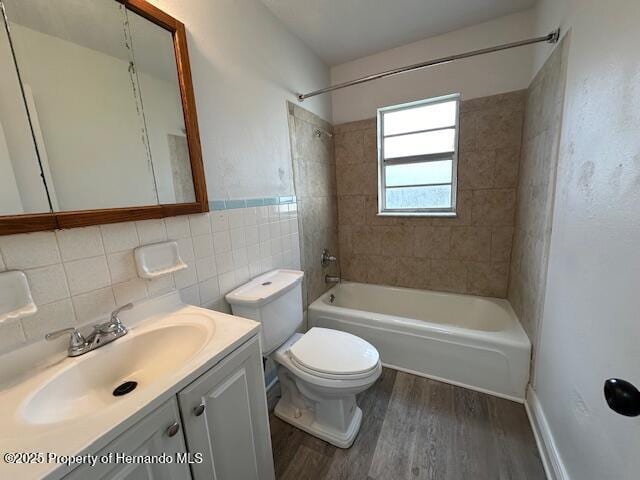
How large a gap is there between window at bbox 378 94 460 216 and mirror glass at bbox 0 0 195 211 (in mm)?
1760

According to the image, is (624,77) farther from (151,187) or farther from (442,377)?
(442,377)

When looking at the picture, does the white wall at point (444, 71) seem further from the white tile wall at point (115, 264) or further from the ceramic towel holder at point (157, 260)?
the ceramic towel holder at point (157, 260)

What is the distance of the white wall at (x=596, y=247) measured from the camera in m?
0.71

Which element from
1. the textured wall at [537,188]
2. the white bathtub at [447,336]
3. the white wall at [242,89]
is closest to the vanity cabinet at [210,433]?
the white wall at [242,89]

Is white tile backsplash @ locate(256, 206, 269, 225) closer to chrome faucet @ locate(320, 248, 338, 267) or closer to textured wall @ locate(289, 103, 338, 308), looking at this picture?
textured wall @ locate(289, 103, 338, 308)

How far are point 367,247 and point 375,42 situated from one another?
1.69m

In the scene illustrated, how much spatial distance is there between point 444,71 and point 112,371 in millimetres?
2655

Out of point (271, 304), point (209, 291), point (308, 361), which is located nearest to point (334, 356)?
point (308, 361)

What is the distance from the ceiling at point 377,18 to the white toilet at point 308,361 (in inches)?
64.5

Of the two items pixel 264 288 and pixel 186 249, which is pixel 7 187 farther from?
pixel 264 288

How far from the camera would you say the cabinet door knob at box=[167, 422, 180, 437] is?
0.65 metres

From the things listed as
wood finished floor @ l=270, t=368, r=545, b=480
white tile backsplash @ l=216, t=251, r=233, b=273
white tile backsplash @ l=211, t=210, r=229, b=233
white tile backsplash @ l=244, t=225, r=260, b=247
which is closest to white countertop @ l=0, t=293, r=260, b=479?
white tile backsplash @ l=216, t=251, r=233, b=273

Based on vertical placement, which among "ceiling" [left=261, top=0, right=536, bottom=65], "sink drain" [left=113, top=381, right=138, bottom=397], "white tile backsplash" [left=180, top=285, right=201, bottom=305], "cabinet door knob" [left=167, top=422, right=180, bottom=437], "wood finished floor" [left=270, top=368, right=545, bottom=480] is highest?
"ceiling" [left=261, top=0, right=536, bottom=65]

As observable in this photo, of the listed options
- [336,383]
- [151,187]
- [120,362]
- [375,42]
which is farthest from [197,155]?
[375,42]
